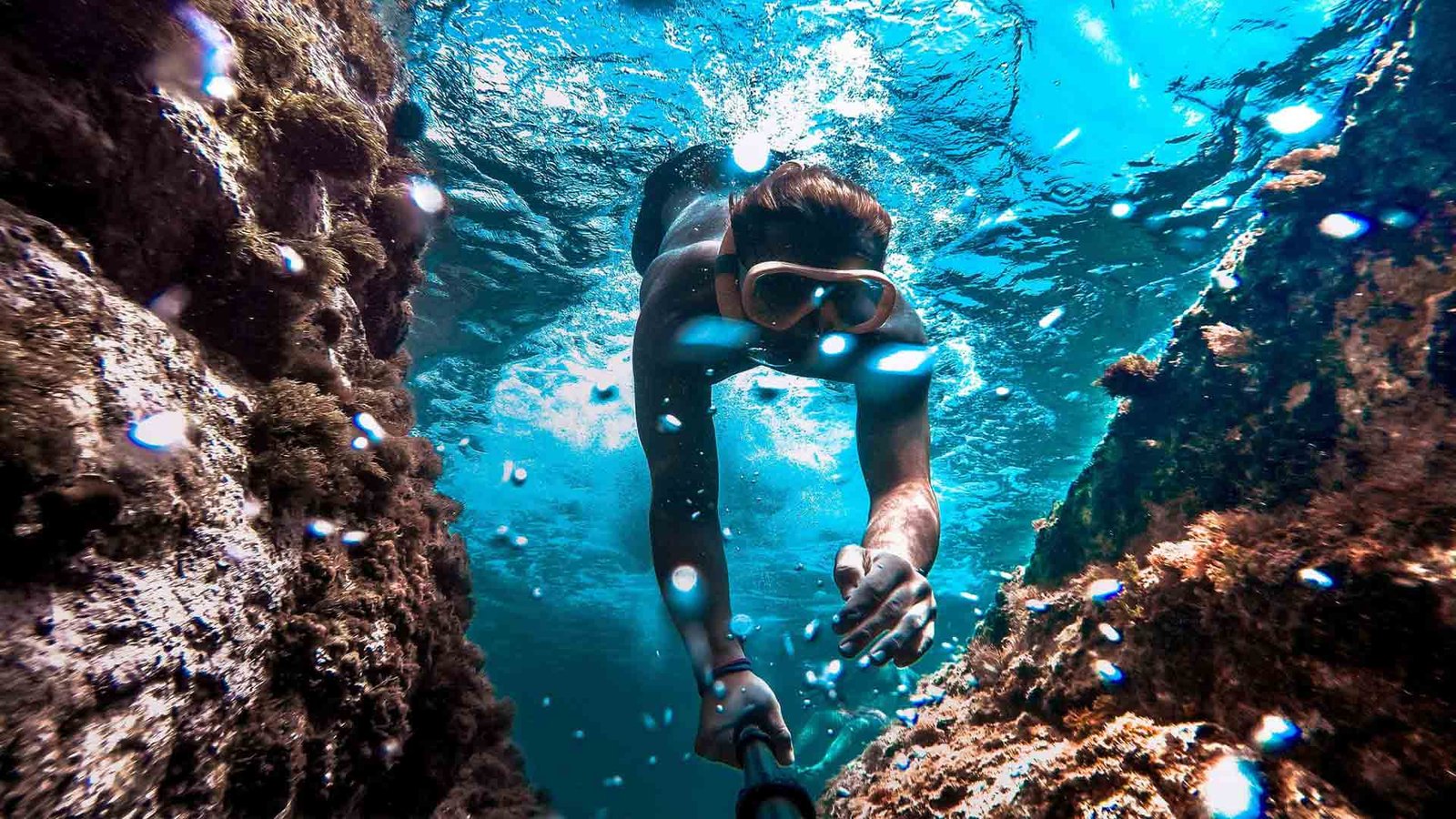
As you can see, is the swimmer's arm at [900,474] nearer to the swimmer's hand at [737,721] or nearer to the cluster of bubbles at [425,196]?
the swimmer's hand at [737,721]

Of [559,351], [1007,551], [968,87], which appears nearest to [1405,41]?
[968,87]

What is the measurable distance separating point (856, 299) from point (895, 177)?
6802 mm

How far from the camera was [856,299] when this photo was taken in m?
3.46

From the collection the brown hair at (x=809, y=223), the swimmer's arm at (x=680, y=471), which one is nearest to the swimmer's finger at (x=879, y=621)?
the swimmer's arm at (x=680, y=471)

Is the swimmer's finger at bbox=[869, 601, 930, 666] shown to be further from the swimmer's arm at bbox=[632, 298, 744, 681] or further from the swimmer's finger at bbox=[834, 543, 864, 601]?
the swimmer's arm at bbox=[632, 298, 744, 681]

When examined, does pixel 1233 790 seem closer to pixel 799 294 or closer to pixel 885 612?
pixel 885 612

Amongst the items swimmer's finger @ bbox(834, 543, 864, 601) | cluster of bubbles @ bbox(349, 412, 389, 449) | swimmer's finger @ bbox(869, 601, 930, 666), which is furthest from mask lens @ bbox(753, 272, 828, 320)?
cluster of bubbles @ bbox(349, 412, 389, 449)

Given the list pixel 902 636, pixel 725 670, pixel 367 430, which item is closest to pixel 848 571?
pixel 902 636

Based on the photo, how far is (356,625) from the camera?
228 cm

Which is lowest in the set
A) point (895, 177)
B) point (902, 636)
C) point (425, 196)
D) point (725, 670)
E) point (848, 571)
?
point (725, 670)

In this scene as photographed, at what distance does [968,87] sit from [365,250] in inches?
312

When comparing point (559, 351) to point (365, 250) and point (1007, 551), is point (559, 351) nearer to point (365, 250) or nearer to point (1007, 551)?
point (365, 250)

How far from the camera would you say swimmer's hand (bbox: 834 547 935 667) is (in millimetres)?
2195

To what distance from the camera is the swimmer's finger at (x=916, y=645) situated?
220 centimetres
